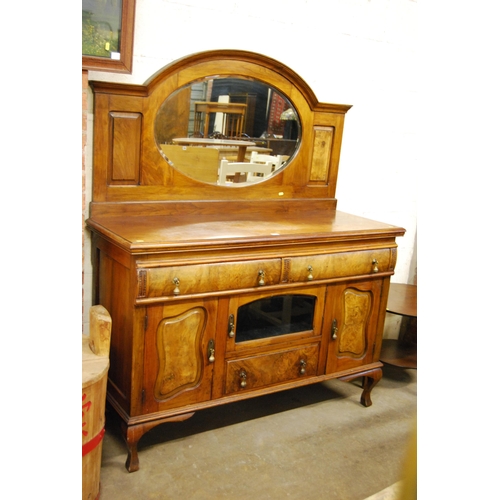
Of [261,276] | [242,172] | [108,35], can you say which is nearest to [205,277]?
[261,276]

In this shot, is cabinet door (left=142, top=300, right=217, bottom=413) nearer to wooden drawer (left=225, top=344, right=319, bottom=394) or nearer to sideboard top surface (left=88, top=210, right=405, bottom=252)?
wooden drawer (left=225, top=344, right=319, bottom=394)

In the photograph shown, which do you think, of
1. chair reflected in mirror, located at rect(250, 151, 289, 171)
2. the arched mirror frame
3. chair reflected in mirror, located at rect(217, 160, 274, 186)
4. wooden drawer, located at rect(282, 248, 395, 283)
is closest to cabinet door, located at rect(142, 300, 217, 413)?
wooden drawer, located at rect(282, 248, 395, 283)

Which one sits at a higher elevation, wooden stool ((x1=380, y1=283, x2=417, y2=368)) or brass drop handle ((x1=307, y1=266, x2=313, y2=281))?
brass drop handle ((x1=307, y1=266, x2=313, y2=281))

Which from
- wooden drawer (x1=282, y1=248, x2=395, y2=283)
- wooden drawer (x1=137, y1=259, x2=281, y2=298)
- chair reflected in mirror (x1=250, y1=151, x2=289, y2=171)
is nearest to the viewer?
wooden drawer (x1=137, y1=259, x2=281, y2=298)

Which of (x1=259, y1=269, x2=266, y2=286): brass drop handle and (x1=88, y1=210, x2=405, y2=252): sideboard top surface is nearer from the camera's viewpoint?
(x1=88, y1=210, x2=405, y2=252): sideboard top surface

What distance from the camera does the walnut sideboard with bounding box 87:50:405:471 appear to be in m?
2.35

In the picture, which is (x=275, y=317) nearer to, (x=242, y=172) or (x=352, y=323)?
(x=352, y=323)

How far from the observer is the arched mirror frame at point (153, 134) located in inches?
103

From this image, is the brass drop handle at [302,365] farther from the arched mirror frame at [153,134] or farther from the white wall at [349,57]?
the white wall at [349,57]

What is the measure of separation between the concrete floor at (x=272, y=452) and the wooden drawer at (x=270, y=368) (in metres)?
0.29

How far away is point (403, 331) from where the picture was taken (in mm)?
4086

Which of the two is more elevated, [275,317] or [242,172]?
[242,172]

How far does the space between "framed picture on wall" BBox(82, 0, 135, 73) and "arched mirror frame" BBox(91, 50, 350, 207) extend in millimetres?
137

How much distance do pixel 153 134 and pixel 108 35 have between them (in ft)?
1.66
